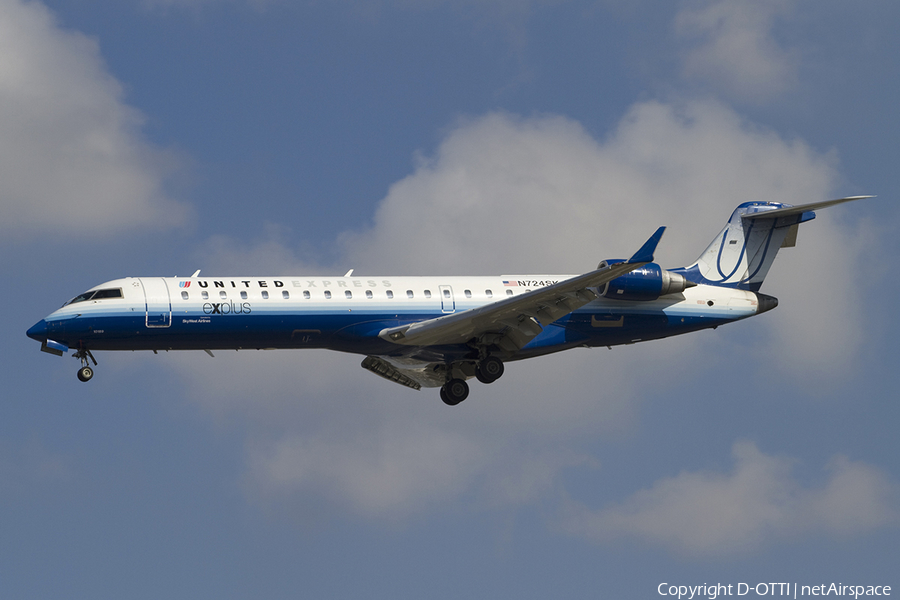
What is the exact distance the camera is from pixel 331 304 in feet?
115

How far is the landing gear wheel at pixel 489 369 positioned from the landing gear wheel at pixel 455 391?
1647 millimetres

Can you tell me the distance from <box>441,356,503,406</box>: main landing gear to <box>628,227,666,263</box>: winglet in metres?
6.83

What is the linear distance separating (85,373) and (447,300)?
36.2 ft

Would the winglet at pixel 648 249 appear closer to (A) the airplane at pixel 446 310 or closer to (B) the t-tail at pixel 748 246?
(A) the airplane at pixel 446 310

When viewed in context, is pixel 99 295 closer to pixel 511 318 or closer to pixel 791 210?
pixel 511 318

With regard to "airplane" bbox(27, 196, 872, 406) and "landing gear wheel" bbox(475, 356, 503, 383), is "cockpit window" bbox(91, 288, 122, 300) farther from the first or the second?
"landing gear wheel" bbox(475, 356, 503, 383)

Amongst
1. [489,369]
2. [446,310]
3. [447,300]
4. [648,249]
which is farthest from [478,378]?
[648,249]

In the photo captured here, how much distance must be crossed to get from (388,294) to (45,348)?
1014 cm

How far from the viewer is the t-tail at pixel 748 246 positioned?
39312 millimetres

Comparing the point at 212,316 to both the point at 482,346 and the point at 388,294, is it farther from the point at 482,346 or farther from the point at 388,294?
the point at 482,346

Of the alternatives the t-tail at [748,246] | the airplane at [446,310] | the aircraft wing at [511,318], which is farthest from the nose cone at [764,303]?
the aircraft wing at [511,318]

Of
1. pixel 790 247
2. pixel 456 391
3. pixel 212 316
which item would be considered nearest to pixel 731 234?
pixel 790 247

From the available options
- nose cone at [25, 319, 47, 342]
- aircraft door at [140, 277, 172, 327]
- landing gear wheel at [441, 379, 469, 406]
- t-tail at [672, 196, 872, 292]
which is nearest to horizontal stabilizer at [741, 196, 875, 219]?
t-tail at [672, 196, 872, 292]

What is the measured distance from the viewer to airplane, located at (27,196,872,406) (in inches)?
1325
